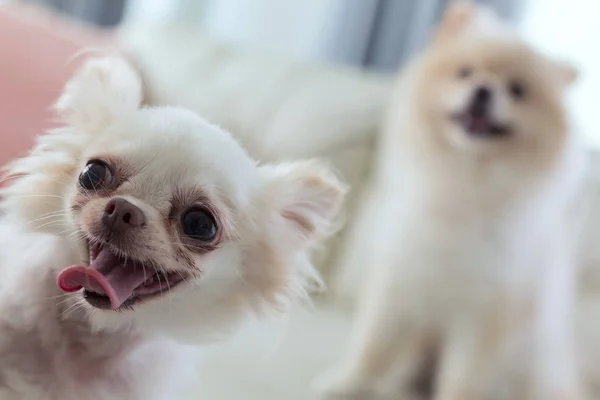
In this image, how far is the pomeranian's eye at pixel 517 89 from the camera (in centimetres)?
126

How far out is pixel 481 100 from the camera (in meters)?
1.22

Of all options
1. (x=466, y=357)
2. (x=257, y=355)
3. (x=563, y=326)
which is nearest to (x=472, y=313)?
(x=466, y=357)

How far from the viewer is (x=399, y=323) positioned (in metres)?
1.34

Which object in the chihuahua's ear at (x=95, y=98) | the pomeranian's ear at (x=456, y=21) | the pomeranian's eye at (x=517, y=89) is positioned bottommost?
the pomeranian's eye at (x=517, y=89)

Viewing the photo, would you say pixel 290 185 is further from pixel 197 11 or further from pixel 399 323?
pixel 197 11

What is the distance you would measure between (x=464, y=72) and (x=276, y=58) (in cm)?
56

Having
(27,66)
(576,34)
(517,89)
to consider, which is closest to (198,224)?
(27,66)

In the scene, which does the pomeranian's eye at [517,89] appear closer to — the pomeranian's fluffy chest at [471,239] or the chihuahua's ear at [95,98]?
the pomeranian's fluffy chest at [471,239]

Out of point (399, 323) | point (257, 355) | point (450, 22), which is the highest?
point (450, 22)

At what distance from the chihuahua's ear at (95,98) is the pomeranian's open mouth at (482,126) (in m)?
0.80

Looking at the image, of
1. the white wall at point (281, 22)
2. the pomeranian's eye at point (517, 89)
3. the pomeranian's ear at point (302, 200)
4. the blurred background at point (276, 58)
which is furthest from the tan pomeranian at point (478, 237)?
the white wall at point (281, 22)

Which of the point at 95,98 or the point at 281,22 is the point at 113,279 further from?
the point at 281,22

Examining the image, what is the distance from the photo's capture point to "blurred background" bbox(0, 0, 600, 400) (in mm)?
938

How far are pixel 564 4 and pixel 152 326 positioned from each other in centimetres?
183
